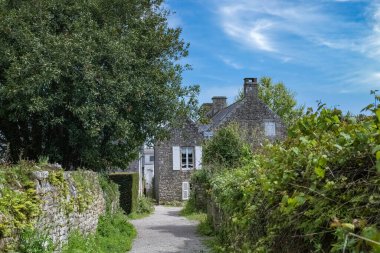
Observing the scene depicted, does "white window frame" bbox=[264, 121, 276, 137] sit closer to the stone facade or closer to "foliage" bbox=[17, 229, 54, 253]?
the stone facade

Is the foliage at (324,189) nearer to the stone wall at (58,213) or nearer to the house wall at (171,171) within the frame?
the stone wall at (58,213)

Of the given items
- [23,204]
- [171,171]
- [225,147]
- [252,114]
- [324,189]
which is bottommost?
[23,204]

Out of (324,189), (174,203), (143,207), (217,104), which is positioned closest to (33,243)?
(324,189)

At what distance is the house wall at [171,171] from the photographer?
3844cm

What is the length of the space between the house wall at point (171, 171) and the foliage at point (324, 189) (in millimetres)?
32993

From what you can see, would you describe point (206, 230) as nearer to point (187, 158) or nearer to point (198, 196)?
point (198, 196)

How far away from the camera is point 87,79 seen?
1577cm

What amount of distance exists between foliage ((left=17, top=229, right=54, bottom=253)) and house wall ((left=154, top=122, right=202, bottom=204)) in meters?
30.7

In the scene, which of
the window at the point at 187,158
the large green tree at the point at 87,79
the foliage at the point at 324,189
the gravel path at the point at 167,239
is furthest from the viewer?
the window at the point at 187,158

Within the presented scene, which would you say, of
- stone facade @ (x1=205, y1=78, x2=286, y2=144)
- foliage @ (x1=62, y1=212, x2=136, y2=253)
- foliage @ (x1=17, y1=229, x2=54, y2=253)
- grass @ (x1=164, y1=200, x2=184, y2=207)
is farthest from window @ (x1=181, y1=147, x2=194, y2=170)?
foliage @ (x1=17, y1=229, x2=54, y2=253)

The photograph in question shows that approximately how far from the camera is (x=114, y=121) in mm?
16594

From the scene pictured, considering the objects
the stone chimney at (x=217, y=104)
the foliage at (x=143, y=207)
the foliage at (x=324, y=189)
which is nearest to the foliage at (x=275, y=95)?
the stone chimney at (x=217, y=104)

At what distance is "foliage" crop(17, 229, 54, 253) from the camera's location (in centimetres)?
694

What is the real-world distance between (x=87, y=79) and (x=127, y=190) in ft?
43.0
